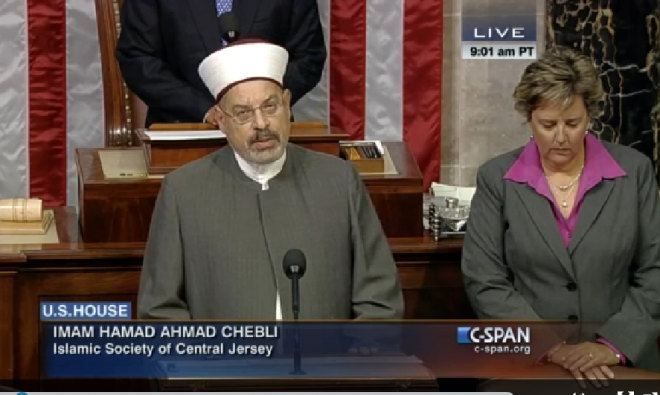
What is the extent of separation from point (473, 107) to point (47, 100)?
2.10 meters

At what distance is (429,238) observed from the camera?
5680mm

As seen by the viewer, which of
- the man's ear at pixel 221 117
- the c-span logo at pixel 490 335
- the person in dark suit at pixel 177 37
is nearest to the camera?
the c-span logo at pixel 490 335

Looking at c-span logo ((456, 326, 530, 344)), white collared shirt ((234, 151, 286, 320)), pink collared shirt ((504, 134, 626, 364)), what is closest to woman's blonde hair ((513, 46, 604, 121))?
pink collared shirt ((504, 134, 626, 364))

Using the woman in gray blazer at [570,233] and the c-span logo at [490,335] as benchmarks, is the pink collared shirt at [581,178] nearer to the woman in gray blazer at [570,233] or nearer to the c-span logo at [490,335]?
the woman in gray blazer at [570,233]

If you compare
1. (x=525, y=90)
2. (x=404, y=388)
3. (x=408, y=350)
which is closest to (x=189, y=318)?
(x=408, y=350)

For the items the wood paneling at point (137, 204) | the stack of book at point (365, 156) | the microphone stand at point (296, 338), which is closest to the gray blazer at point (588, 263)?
the wood paneling at point (137, 204)

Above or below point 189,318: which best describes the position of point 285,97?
above

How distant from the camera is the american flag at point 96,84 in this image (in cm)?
705

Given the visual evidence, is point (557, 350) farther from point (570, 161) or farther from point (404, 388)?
point (404, 388)

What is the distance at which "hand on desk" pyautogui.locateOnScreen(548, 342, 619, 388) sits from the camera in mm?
4895

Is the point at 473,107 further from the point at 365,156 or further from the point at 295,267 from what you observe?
the point at 295,267

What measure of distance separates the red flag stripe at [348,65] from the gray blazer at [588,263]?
2211mm

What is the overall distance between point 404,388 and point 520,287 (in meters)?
1.29

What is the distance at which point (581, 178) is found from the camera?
5188mm
